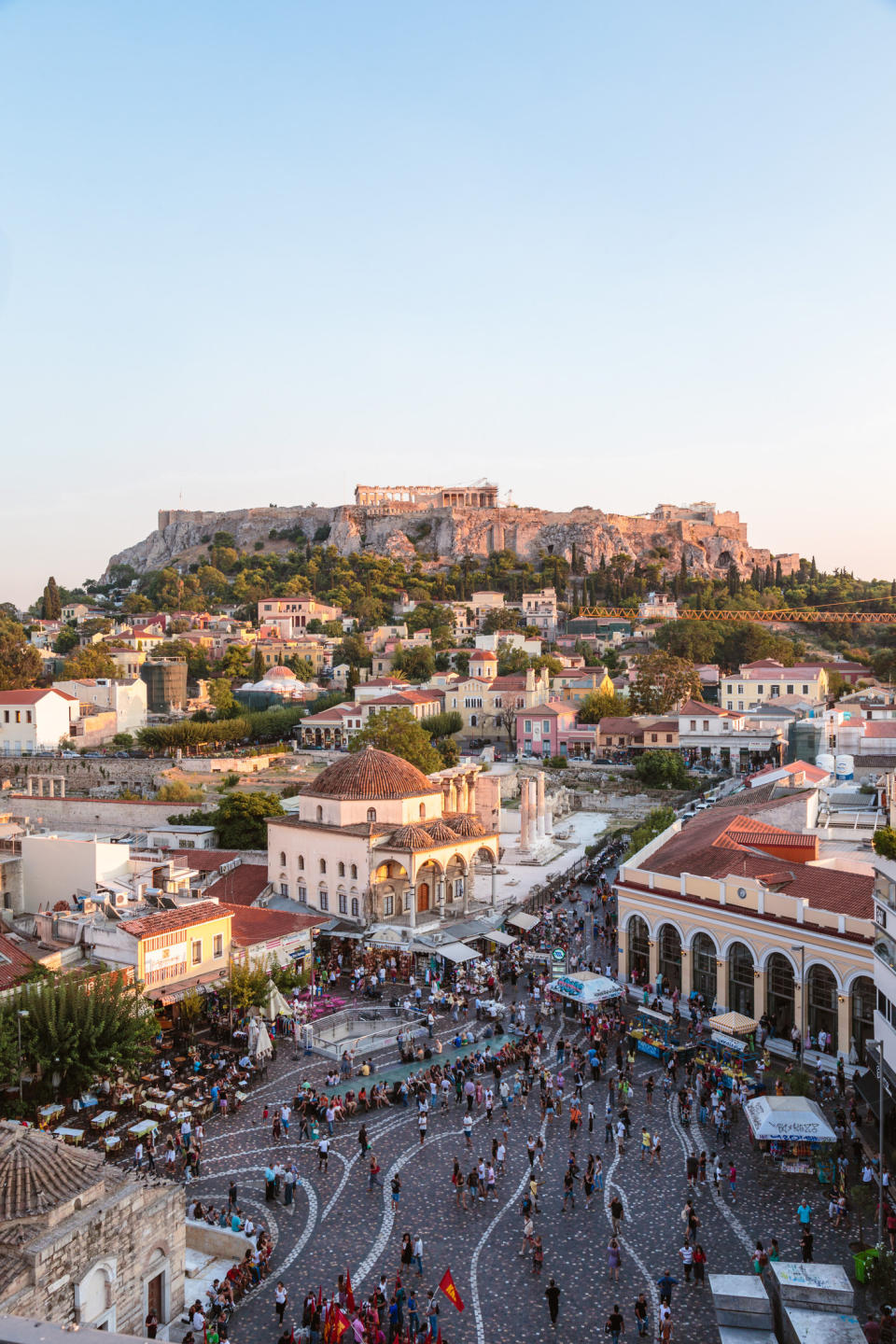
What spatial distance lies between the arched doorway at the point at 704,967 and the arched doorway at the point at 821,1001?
270cm

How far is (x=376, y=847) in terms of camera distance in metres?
32.7

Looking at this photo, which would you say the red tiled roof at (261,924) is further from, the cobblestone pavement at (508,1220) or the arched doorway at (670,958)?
the arched doorway at (670,958)

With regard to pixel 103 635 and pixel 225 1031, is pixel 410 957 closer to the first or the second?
pixel 225 1031

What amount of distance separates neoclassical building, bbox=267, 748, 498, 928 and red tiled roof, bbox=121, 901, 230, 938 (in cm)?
679

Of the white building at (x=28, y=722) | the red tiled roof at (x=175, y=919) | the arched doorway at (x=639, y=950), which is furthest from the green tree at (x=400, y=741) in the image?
the arched doorway at (x=639, y=950)

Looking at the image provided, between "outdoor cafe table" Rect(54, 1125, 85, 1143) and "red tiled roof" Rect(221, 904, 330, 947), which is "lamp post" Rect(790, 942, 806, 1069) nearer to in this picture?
"red tiled roof" Rect(221, 904, 330, 947)

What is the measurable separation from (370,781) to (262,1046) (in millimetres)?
12622

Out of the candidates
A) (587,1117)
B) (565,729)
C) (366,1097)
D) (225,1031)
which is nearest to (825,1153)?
(587,1117)

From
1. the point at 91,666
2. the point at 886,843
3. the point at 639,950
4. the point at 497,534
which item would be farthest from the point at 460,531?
the point at 886,843

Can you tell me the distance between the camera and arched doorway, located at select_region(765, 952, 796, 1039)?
75.0 ft

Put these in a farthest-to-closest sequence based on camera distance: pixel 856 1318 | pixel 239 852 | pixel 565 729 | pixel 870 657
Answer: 1. pixel 870 657
2. pixel 565 729
3. pixel 239 852
4. pixel 856 1318

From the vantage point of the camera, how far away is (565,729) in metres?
69.1

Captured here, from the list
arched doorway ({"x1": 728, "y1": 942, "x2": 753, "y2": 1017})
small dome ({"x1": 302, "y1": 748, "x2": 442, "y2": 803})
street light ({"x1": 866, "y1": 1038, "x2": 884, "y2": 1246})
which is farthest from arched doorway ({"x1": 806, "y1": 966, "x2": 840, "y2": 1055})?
small dome ({"x1": 302, "y1": 748, "x2": 442, "y2": 803})

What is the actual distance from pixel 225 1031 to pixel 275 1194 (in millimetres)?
7389
